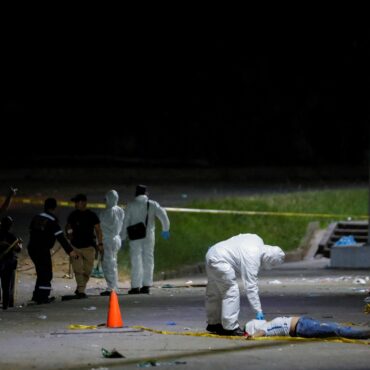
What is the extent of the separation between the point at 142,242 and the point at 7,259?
3360mm

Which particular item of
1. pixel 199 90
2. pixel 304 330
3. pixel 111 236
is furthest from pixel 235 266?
pixel 199 90

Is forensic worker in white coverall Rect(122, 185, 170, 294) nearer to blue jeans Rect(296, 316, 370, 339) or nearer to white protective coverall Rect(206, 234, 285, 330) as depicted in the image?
white protective coverall Rect(206, 234, 285, 330)

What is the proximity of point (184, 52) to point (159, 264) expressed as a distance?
119 ft

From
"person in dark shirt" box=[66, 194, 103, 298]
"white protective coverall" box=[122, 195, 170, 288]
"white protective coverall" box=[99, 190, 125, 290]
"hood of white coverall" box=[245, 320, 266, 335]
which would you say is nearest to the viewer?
"hood of white coverall" box=[245, 320, 266, 335]

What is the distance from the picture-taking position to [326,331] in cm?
1381

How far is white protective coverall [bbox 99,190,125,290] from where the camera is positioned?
68.7ft

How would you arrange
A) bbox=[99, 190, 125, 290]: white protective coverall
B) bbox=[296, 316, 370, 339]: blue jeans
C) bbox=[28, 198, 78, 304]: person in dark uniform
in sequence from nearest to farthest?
bbox=[296, 316, 370, 339]: blue jeans → bbox=[28, 198, 78, 304]: person in dark uniform → bbox=[99, 190, 125, 290]: white protective coverall

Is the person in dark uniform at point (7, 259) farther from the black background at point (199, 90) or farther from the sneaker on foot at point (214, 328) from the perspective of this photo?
the black background at point (199, 90)

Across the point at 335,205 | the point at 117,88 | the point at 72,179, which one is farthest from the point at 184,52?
the point at 335,205

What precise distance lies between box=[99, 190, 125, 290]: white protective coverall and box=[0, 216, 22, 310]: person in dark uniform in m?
2.63

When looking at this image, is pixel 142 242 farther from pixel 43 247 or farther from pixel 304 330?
pixel 304 330

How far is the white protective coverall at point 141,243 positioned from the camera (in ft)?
69.3

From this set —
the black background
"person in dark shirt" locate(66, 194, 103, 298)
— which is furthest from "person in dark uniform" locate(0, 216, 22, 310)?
the black background

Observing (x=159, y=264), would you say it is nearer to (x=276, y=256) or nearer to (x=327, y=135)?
(x=276, y=256)
